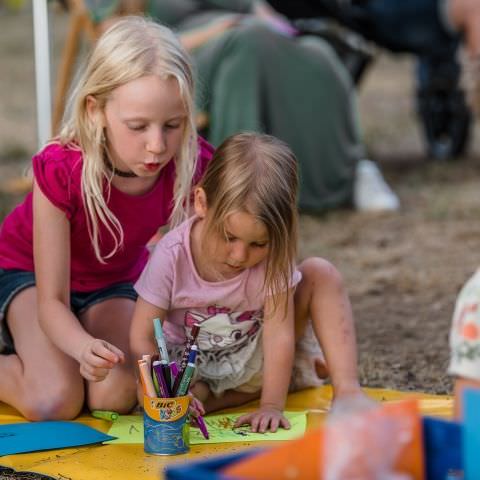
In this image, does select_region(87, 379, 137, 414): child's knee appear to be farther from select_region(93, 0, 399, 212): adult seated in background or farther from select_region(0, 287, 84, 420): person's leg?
select_region(93, 0, 399, 212): adult seated in background

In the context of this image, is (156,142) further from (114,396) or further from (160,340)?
(114,396)

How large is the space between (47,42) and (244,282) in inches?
80.7

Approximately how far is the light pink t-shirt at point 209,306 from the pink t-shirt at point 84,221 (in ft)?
0.48

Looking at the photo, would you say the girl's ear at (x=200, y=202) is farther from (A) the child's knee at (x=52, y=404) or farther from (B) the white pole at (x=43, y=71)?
(B) the white pole at (x=43, y=71)

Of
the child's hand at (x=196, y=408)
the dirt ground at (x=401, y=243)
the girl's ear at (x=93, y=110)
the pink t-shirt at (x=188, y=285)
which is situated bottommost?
the dirt ground at (x=401, y=243)

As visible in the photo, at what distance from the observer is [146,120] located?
2.44 metres

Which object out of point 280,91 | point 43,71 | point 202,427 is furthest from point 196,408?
point 280,91

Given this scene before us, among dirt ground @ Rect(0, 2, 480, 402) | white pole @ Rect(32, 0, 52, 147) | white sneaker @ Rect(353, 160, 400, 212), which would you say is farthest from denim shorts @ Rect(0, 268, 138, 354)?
white sneaker @ Rect(353, 160, 400, 212)

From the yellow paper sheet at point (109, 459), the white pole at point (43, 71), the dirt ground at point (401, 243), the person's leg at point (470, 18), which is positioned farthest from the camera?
the white pole at point (43, 71)

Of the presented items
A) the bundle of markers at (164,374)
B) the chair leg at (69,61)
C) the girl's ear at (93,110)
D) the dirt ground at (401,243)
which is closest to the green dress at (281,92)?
the dirt ground at (401,243)

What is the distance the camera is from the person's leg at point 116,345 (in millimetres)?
2531

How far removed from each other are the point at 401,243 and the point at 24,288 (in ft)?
7.18

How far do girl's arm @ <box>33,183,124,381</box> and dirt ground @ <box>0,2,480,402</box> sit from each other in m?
0.79

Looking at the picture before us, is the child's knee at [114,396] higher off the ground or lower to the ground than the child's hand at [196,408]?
lower
